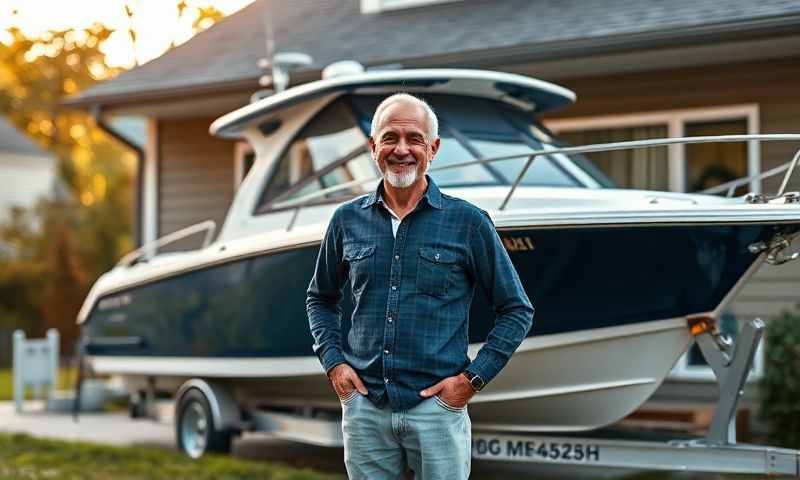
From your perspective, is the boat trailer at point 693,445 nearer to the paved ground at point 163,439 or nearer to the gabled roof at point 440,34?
the paved ground at point 163,439

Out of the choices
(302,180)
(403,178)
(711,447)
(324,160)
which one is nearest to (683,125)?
(324,160)

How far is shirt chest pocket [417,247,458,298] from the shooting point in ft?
12.9

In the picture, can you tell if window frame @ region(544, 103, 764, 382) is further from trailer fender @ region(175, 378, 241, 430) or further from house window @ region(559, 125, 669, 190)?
trailer fender @ region(175, 378, 241, 430)

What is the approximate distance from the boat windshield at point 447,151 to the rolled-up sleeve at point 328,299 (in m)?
3.16

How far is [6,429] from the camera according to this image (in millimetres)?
11125

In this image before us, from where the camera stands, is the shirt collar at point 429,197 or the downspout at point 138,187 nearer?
the shirt collar at point 429,197

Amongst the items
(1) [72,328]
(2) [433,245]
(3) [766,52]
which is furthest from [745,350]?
(1) [72,328]

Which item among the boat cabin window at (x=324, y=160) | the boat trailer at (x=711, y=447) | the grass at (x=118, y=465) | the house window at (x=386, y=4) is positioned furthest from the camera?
the house window at (x=386, y=4)

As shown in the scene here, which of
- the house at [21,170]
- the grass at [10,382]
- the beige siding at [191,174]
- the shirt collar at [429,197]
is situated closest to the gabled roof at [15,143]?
the house at [21,170]

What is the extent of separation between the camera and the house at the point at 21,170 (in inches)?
1533

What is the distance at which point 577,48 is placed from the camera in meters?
9.62

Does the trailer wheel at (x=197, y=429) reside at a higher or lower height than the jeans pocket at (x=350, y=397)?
lower

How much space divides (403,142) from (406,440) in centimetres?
97

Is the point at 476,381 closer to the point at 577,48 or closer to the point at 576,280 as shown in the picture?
the point at 576,280
